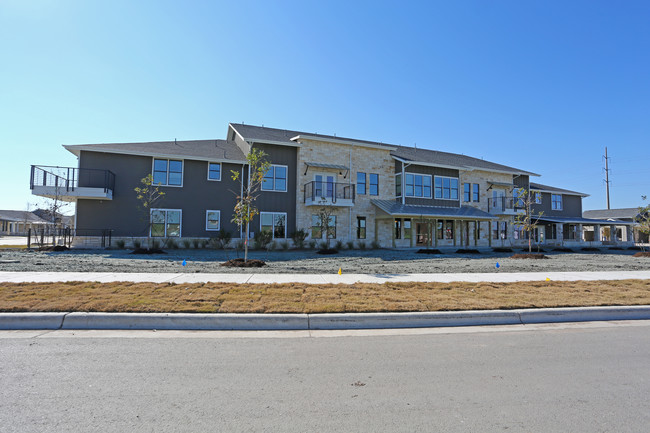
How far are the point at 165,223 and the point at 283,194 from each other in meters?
7.55

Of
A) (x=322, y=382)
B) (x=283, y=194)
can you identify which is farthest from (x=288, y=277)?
(x=283, y=194)

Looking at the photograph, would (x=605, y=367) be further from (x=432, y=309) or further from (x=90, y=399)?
(x=90, y=399)

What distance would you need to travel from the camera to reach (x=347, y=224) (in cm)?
2670

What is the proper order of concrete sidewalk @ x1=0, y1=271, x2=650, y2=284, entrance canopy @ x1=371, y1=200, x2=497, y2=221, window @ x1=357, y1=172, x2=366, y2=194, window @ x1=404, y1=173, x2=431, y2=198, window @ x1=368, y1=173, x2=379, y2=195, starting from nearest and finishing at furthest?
1. concrete sidewalk @ x1=0, y1=271, x2=650, y2=284
2. entrance canopy @ x1=371, y1=200, x2=497, y2=221
3. window @ x1=357, y1=172, x2=366, y2=194
4. window @ x1=368, y1=173, x2=379, y2=195
5. window @ x1=404, y1=173, x2=431, y2=198

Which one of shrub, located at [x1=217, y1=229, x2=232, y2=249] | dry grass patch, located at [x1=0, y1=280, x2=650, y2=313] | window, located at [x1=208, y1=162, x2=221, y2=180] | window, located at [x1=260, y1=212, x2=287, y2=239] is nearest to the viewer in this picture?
dry grass patch, located at [x1=0, y1=280, x2=650, y2=313]

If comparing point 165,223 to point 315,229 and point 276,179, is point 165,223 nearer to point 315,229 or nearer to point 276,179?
point 276,179

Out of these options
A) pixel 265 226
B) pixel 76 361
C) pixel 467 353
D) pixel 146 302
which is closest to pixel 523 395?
pixel 467 353

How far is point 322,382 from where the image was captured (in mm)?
3941

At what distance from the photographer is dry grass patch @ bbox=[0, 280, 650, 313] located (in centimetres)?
647

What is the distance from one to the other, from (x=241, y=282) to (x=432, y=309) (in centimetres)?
485

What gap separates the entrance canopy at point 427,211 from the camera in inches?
1014

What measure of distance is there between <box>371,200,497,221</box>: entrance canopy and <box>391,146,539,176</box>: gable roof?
11.4ft

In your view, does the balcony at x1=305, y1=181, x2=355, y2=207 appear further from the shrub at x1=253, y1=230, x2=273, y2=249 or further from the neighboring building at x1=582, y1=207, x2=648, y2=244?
the neighboring building at x1=582, y1=207, x2=648, y2=244

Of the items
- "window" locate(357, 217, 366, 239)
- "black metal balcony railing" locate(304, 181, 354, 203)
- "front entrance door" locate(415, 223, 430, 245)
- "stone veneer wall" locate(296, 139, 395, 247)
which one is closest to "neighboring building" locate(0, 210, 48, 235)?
"stone veneer wall" locate(296, 139, 395, 247)
